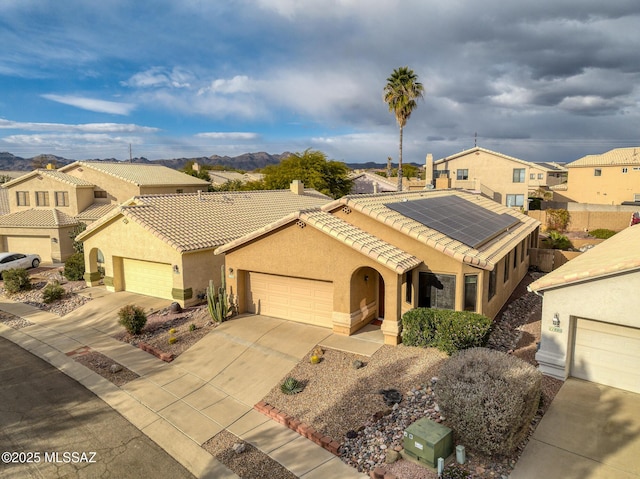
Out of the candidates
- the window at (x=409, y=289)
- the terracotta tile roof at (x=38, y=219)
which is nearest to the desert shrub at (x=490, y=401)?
the window at (x=409, y=289)

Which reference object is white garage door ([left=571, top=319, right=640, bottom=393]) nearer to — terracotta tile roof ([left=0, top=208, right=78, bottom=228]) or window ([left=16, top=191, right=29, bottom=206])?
terracotta tile roof ([left=0, top=208, right=78, bottom=228])

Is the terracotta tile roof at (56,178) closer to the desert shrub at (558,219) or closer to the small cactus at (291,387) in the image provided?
the small cactus at (291,387)

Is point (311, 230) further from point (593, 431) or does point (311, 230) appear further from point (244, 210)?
point (244, 210)

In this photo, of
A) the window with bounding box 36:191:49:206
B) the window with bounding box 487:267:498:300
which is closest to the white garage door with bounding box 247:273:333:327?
the window with bounding box 487:267:498:300

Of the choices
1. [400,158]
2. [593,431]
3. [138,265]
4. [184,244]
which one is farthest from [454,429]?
[400,158]

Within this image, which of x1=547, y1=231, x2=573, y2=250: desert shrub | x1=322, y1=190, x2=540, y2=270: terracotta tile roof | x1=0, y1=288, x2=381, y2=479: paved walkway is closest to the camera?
x1=0, y1=288, x2=381, y2=479: paved walkway

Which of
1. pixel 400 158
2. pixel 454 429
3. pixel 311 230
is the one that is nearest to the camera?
pixel 454 429

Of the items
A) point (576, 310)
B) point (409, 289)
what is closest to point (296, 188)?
point (409, 289)
